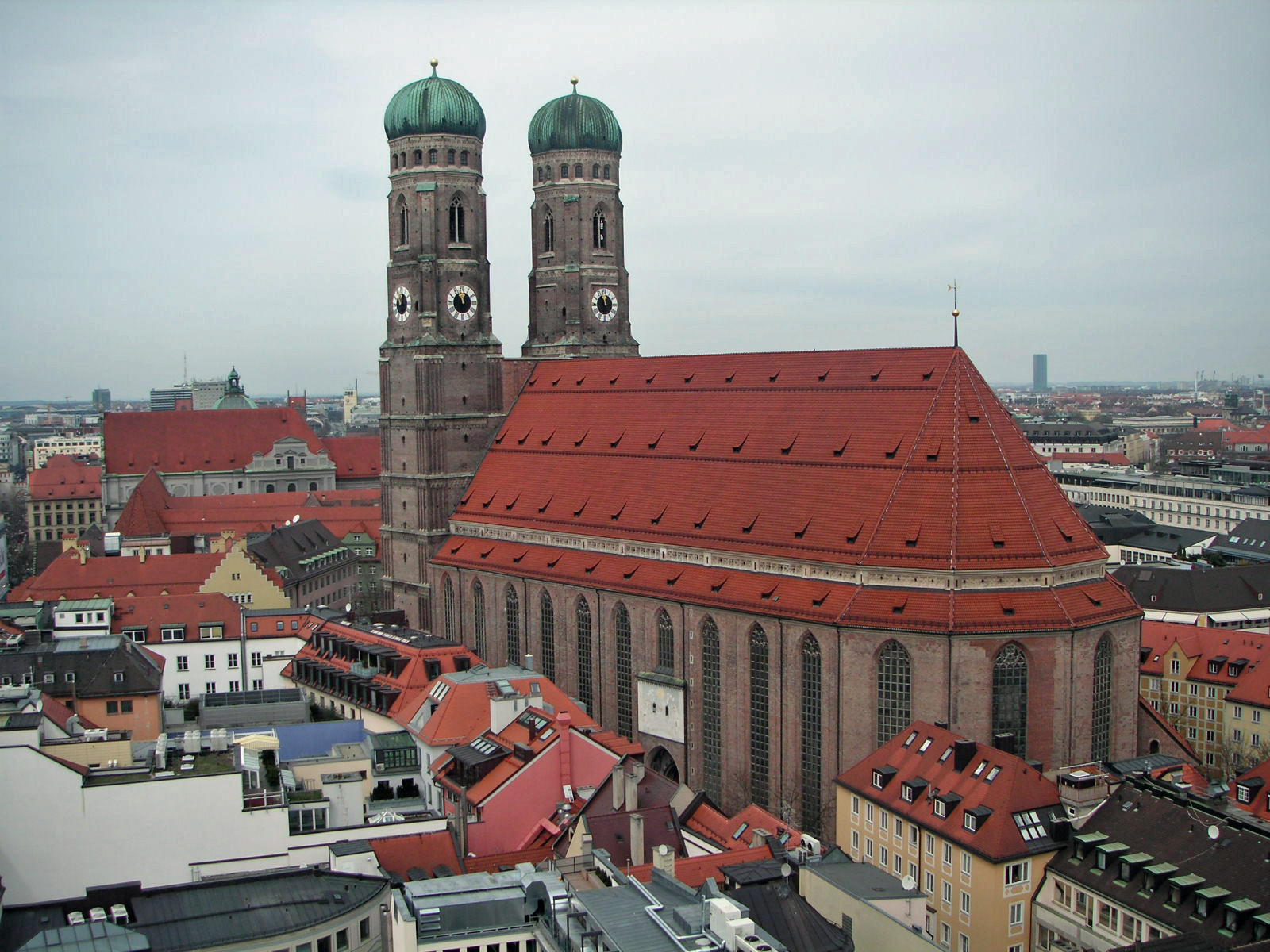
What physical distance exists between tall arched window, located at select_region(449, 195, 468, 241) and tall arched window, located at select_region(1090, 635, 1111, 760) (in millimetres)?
52286

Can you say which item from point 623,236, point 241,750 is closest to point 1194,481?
point 623,236

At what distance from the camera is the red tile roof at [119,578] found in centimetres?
10181

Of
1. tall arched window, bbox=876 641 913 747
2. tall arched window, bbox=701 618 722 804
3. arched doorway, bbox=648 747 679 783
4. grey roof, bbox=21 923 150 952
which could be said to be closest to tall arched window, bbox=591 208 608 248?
tall arched window, bbox=701 618 722 804

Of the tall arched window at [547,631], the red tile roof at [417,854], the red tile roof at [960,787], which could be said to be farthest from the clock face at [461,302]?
the red tile roof at [417,854]

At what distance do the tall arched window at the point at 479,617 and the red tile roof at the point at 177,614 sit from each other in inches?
584

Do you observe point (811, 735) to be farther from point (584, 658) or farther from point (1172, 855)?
point (1172, 855)

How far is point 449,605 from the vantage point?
9475 centimetres

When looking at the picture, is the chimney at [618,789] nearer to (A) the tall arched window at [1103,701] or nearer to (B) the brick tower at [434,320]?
(A) the tall arched window at [1103,701]

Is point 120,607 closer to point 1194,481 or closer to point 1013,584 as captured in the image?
point 1013,584

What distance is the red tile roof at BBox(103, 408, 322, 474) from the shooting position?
167 metres

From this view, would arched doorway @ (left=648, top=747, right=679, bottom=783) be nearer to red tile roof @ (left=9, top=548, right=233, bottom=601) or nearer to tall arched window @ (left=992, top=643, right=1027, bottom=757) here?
tall arched window @ (left=992, top=643, right=1027, bottom=757)

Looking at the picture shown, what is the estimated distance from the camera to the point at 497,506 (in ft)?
306

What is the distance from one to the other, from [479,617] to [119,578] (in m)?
30.3

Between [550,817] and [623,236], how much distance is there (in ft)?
188
